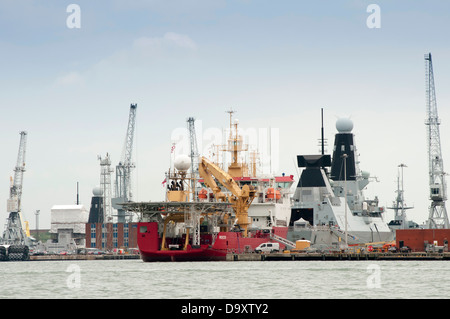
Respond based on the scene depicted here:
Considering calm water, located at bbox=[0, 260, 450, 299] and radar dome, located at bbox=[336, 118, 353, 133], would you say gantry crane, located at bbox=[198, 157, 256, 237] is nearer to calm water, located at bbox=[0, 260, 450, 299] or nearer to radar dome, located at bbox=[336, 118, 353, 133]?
calm water, located at bbox=[0, 260, 450, 299]

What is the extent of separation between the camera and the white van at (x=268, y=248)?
108 m

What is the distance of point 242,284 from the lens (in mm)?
62781

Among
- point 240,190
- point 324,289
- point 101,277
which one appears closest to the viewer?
point 324,289

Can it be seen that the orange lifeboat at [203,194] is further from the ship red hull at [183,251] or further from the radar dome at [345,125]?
the radar dome at [345,125]

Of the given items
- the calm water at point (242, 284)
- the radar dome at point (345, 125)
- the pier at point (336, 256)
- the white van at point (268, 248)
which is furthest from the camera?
the radar dome at point (345, 125)

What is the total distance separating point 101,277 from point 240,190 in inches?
1592

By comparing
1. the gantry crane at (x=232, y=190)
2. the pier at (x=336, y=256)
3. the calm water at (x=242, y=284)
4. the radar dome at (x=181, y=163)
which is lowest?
the calm water at (x=242, y=284)

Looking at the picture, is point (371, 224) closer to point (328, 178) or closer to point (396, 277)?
point (328, 178)

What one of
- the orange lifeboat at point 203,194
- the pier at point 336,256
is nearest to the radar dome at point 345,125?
the orange lifeboat at point 203,194

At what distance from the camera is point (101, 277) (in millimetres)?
73875

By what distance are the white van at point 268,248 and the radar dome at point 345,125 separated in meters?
40.8
